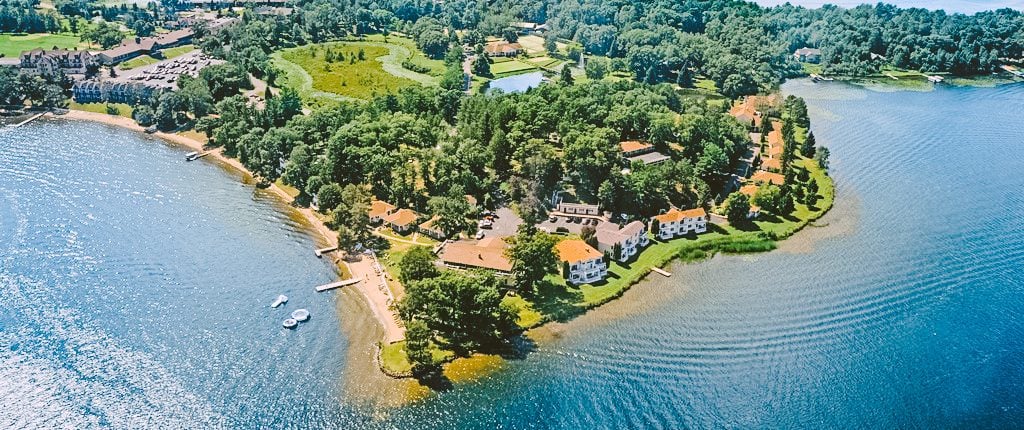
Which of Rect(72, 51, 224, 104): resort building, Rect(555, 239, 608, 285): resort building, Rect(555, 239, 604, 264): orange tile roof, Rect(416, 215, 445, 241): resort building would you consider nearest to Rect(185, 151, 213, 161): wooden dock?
Rect(72, 51, 224, 104): resort building

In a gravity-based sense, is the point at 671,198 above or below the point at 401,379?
above

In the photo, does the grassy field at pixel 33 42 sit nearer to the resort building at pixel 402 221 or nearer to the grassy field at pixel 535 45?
the grassy field at pixel 535 45

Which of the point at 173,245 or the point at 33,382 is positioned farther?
the point at 173,245

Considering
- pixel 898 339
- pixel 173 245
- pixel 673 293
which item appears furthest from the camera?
pixel 173 245

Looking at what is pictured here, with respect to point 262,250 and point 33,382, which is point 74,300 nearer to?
point 33,382

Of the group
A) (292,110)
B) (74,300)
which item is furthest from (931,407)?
(292,110)

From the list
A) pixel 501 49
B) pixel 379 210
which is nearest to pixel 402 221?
pixel 379 210

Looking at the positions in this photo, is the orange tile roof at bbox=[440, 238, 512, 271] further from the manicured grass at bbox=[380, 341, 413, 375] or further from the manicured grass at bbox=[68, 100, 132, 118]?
the manicured grass at bbox=[68, 100, 132, 118]
